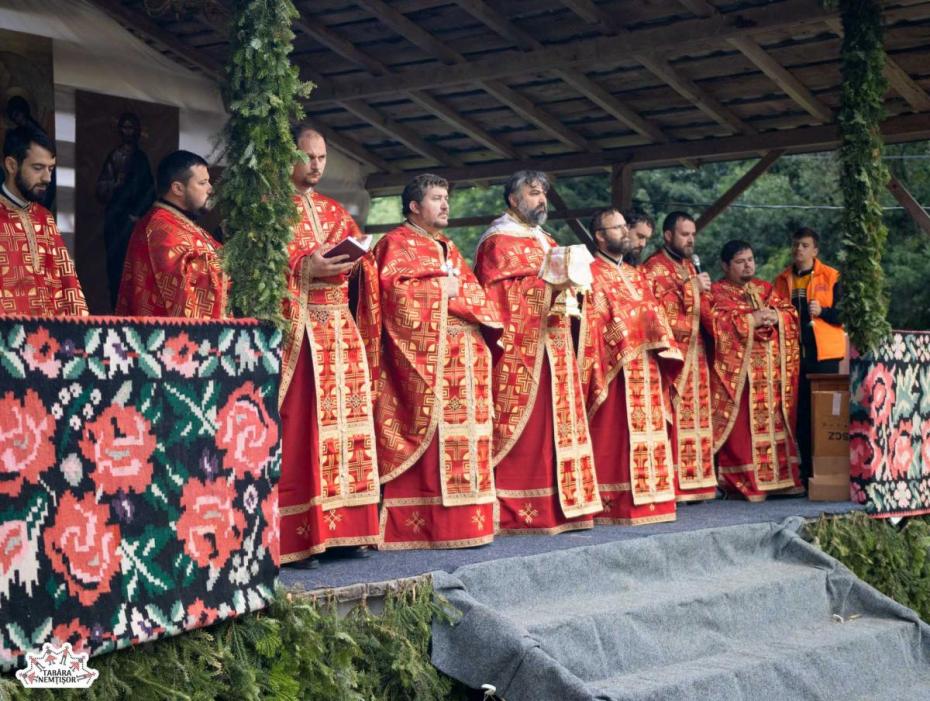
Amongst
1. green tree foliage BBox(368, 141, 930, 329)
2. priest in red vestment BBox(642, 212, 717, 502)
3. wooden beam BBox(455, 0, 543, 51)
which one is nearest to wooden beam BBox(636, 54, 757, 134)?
wooden beam BBox(455, 0, 543, 51)

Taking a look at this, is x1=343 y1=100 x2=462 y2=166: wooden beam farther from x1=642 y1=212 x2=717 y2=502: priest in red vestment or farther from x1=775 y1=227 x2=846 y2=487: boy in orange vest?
x1=775 y1=227 x2=846 y2=487: boy in orange vest

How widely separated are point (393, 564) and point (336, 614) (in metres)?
0.90

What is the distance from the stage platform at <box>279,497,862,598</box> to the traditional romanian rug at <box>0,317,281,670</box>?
0.59 meters

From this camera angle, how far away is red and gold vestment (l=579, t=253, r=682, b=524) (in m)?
7.97

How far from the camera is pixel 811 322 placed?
10070 mm

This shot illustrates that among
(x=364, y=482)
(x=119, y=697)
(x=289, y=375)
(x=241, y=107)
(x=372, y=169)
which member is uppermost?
(x=372, y=169)

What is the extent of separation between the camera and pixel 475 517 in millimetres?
6781

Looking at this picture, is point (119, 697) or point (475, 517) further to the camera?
point (475, 517)

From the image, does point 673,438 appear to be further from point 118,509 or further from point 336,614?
point 118,509

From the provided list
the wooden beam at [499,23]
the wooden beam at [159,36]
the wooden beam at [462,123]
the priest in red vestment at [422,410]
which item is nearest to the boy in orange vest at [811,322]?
the wooden beam at [499,23]

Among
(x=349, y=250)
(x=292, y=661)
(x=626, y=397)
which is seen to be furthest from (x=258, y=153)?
(x=626, y=397)

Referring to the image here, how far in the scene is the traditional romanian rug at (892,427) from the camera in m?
8.63

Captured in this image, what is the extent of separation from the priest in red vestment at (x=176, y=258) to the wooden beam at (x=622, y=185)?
18.8ft

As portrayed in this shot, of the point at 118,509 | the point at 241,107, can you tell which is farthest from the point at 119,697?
the point at 241,107
